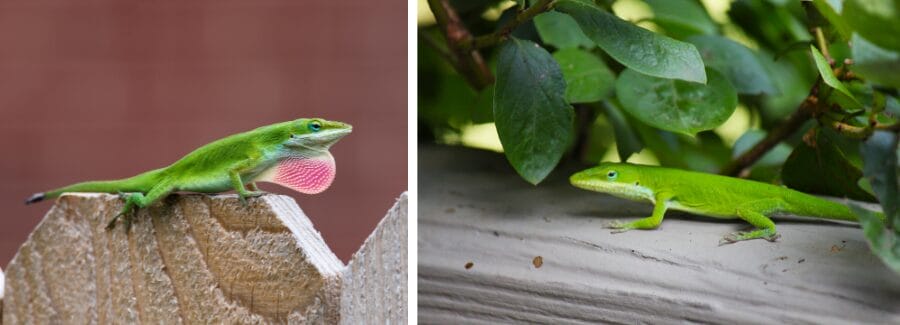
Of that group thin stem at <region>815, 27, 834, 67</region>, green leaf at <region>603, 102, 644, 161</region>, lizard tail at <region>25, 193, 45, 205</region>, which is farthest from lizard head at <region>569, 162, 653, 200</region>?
lizard tail at <region>25, 193, 45, 205</region>

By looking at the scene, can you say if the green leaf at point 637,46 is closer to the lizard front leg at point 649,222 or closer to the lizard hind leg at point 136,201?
the lizard front leg at point 649,222

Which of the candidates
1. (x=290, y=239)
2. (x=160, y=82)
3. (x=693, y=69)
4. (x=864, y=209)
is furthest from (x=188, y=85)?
(x=864, y=209)

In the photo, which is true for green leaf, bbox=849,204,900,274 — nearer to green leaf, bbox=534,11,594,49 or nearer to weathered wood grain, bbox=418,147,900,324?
weathered wood grain, bbox=418,147,900,324

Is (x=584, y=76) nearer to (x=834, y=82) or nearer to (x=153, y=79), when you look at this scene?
(x=834, y=82)

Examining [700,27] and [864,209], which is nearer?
[864,209]

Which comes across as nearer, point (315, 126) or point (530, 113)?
point (315, 126)

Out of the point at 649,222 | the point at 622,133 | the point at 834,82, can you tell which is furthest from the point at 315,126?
the point at 622,133

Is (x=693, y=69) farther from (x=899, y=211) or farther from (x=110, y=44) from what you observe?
(x=110, y=44)
